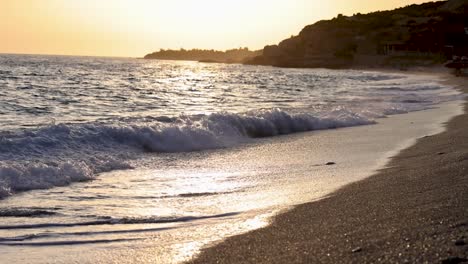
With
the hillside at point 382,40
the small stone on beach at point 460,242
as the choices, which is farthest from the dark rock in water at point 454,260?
the hillside at point 382,40

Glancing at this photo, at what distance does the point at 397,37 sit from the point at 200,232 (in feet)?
460

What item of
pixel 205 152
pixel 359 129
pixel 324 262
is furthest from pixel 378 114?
pixel 324 262

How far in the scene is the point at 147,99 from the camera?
30.5 m

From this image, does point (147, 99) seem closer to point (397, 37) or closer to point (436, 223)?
point (436, 223)

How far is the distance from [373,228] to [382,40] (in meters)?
140

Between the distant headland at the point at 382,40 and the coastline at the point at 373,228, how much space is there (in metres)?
105

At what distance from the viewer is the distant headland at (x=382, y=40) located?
124125mm

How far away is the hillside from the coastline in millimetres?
106894

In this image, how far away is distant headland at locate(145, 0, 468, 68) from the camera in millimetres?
124125

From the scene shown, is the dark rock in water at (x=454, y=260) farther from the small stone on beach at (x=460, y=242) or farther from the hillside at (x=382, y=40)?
the hillside at (x=382, y=40)

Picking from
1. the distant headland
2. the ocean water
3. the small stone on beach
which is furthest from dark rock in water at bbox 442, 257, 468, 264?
the distant headland

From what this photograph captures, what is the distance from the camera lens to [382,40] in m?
140

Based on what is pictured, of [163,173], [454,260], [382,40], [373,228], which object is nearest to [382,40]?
[382,40]

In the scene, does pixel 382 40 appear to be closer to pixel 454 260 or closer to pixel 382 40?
pixel 382 40
